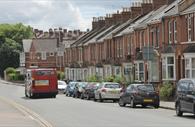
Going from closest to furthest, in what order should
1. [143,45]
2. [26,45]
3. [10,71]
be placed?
[143,45]
[10,71]
[26,45]

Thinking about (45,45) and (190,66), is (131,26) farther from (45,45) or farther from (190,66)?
(45,45)

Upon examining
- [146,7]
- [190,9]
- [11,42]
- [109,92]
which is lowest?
[109,92]

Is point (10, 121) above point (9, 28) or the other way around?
the other way around

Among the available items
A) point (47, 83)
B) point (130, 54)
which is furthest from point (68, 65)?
point (47, 83)

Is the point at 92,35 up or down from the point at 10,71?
up

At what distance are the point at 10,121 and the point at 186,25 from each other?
24030 millimetres

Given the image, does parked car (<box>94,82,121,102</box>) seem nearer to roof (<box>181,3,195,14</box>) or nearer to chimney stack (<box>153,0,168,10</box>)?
roof (<box>181,3,195,14</box>)

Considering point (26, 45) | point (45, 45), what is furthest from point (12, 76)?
point (26, 45)

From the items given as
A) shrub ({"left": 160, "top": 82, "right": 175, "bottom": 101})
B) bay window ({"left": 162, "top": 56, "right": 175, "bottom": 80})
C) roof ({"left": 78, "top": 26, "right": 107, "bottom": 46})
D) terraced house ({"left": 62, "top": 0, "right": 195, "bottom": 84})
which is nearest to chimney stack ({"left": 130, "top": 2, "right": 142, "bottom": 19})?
terraced house ({"left": 62, "top": 0, "right": 195, "bottom": 84})

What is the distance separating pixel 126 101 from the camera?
40.0 meters

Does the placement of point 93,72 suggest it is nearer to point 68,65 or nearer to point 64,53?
point 68,65

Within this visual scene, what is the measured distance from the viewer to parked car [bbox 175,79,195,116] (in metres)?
28.5

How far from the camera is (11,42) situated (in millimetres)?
155875

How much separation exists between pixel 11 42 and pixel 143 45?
98707 mm
